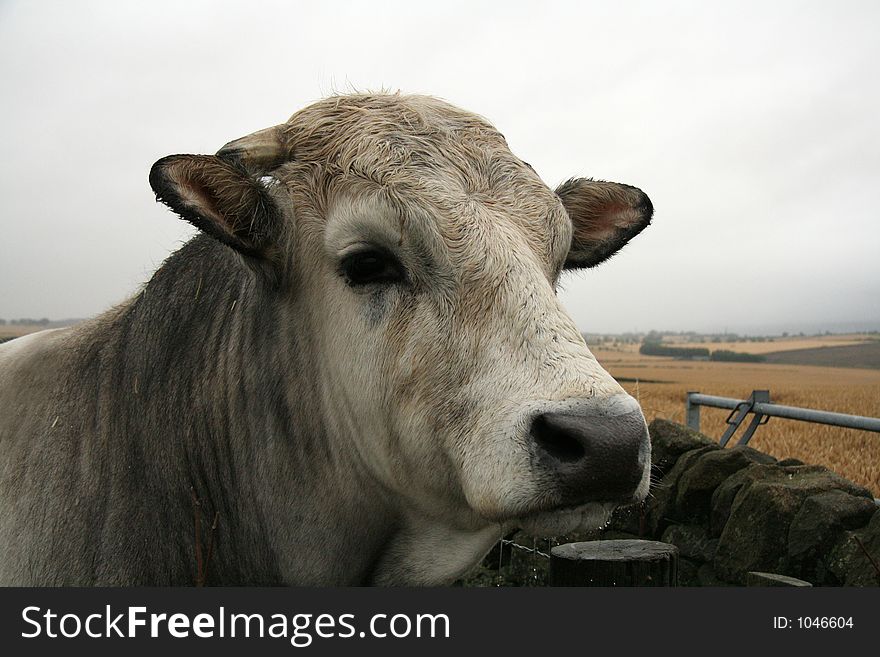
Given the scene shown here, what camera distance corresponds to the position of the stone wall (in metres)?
4.93

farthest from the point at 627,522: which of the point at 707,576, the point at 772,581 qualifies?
the point at 772,581

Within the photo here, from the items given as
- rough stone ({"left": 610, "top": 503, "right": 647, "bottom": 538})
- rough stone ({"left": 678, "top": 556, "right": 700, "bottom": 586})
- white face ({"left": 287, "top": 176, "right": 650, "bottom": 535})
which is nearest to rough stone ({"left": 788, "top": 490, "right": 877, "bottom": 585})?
rough stone ({"left": 678, "top": 556, "right": 700, "bottom": 586})

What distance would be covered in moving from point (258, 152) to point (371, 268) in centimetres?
80

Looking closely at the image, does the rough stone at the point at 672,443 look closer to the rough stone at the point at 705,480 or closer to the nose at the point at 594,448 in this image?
the rough stone at the point at 705,480

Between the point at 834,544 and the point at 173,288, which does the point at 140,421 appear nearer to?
the point at 173,288

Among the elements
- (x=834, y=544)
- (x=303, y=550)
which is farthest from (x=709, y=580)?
(x=303, y=550)

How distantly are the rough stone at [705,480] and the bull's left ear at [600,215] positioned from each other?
322 cm

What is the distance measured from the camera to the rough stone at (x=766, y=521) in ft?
17.4

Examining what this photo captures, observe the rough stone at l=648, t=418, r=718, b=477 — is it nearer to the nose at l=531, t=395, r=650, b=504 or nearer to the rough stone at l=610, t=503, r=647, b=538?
the rough stone at l=610, t=503, r=647, b=538

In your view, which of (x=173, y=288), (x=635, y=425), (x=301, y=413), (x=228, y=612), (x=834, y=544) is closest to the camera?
(x=635, y=425)

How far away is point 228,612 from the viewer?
2984 millimetres

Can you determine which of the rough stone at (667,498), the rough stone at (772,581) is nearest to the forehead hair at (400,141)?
the rough stone at (772,581)

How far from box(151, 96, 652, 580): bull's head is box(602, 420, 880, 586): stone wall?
181cm

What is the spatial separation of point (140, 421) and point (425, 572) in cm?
139
